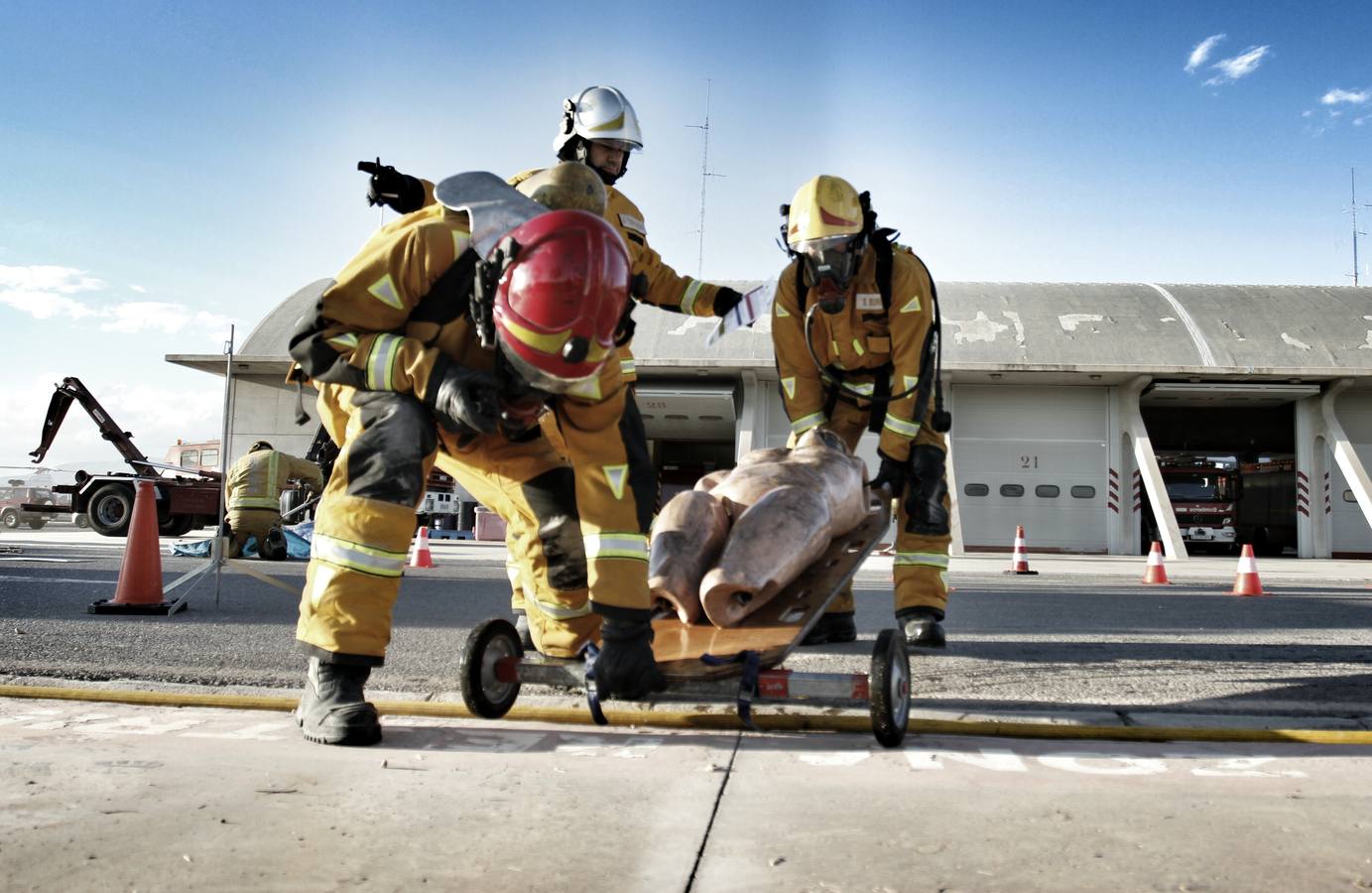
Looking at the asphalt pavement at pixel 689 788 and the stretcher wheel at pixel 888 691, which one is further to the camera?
the stretcher wheel at pixel 888 691

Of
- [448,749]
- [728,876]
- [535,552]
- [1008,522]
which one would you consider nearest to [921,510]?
[535,552]

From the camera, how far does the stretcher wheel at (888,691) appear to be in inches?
110

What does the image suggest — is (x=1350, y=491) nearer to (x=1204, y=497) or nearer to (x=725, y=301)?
(x=1204, y=497)

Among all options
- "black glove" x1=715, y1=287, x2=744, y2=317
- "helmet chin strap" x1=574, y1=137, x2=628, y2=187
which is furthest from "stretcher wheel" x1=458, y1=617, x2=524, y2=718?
"helmet chin strap" x1=574, y1=137, x2=628, y2=187

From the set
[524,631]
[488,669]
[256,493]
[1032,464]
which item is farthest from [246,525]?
[1032,464]

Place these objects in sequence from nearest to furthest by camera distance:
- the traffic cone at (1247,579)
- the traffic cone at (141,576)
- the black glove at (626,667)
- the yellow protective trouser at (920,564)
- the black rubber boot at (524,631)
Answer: the black glove at (626,667) → the black rubber boot at (524,631) → the yellow protective trouser at (920,564) → the traffic cone at (141,576) → the traffic cone at (1247,579)

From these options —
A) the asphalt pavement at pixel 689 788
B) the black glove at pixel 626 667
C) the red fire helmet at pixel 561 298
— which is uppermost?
the red fire helmet at pixel 561 298

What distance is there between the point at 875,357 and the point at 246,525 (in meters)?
9.51

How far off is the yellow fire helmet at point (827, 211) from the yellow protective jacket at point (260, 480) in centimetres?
907

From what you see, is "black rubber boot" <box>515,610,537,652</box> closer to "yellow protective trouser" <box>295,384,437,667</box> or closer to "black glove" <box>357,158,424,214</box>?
"yellow protective trouser" <box>295,384,437,667</box>

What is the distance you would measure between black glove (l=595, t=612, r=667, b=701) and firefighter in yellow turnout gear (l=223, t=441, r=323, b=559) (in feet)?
33.6

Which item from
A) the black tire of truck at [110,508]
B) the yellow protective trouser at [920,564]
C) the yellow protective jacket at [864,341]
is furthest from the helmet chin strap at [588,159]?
the black tire of truck at [110,508]

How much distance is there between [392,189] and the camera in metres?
3.53

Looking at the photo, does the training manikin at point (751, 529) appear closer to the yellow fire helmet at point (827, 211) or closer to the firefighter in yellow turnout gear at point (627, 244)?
the firefighter in yellow turnout gear at point (627, 244)
